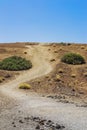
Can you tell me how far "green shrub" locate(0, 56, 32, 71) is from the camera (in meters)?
47.6

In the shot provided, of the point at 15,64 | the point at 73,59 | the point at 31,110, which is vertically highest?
the point at 73,59

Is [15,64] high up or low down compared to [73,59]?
down

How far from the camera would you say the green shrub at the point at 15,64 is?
47612 mm

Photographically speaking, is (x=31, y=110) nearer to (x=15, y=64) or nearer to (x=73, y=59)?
(x=15, y=64)

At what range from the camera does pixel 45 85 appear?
38.8 m

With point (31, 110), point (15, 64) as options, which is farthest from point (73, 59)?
point (31, 110)

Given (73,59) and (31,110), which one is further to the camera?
(73,59)

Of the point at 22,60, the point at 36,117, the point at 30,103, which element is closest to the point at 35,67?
the point at 22,60

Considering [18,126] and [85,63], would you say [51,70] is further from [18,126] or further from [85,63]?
[18,126]

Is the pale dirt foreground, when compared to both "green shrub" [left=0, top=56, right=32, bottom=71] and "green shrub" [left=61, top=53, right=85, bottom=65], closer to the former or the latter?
"green shrub" [left=0, top=56, right=32, bottom=71]

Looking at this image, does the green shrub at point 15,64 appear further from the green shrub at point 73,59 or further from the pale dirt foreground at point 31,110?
the pale dirt foreground at point 31,110

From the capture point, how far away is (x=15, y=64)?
160 feet

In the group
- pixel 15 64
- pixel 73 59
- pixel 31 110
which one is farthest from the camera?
pixel 73 59

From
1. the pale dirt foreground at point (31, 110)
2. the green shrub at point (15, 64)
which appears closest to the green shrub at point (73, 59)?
the green shrub at point (15, 64)
